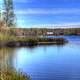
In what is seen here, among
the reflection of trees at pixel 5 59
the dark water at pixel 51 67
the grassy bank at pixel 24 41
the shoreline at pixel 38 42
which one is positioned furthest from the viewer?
the shoreline at pixel 38 42

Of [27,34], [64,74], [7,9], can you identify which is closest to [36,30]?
[27,34]

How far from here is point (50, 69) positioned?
604 centimetres

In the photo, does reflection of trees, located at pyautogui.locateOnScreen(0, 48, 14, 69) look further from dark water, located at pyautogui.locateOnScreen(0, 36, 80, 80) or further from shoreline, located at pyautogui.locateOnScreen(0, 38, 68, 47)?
shoreline, located at pyautogui.locateOnScreen(0, 38, 68, 47)

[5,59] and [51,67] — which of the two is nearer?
[51,67]

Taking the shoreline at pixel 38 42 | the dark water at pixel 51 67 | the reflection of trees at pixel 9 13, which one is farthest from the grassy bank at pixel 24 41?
the dark water at pixel 51 67

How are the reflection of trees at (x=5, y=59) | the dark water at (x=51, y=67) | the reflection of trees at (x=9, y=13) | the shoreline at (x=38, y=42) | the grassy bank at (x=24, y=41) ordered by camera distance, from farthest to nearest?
the shoreline at (x=38, y=42), the grassy bank at (x=24, y=41), the reflection of trees at (x=9, y=13), the dark water at (x=51, y=67), the reflection of trees at (x=5, y=59)

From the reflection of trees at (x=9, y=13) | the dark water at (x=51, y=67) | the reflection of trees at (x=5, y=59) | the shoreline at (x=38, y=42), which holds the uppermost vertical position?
the reflection of trees at (x=9, y=13)

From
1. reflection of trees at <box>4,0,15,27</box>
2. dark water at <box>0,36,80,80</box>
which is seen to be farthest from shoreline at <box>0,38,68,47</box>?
→ dark water at <box>0,36,80,80</box>

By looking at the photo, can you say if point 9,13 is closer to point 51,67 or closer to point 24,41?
point 24,41

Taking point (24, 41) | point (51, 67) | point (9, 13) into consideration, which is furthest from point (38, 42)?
point (51, 67)

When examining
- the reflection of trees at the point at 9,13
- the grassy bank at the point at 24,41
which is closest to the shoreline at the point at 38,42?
the grassy bank at the point at 24,41

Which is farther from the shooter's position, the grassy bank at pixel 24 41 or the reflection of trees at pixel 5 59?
the grassy bank at pixel 24 41

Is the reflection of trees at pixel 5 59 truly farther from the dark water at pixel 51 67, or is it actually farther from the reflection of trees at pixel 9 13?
the reflection of trees at pixel 9 13

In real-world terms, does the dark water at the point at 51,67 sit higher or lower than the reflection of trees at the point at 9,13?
lower
